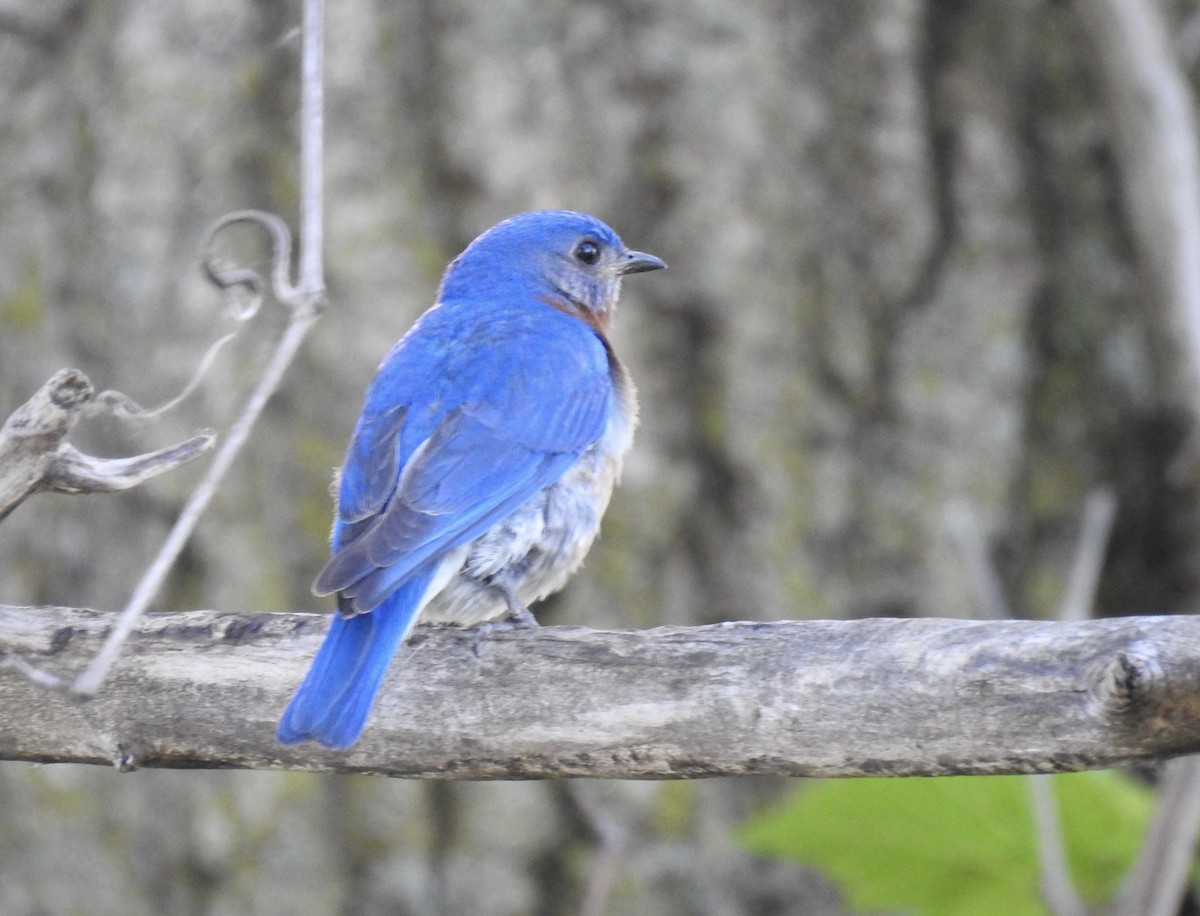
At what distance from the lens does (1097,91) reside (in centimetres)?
431

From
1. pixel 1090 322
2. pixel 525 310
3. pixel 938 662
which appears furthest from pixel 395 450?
pixel 1090 322

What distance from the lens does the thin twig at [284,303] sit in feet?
6.56

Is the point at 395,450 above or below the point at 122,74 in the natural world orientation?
below

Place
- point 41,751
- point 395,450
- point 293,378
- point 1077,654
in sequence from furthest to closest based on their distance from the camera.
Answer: point 293,378 < point 395,450 < point 41,751 < point 1077,654

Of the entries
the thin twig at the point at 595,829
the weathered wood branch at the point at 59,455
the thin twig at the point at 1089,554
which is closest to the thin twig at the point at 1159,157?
the thin twig at the point at 1089,554

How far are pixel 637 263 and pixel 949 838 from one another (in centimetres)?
166

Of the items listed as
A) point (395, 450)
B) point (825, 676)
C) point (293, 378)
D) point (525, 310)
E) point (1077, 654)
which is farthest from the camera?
point (293, 378)

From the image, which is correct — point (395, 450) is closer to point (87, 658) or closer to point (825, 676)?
point (87, 658)

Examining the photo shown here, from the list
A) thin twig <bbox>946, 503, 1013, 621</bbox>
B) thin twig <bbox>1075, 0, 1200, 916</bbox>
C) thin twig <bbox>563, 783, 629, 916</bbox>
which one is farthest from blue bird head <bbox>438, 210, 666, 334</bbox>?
thin twig <bbox>1075, 0, 1200, 916</bbox>

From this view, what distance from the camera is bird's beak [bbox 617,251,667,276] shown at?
3.91m

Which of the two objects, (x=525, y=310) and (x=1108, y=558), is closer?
(x=525, y=310)

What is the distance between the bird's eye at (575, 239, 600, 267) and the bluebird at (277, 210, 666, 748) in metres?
0.06

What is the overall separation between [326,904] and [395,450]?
4.66 ft

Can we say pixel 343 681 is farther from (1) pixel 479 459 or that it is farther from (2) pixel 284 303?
(1) pixel 479 459
